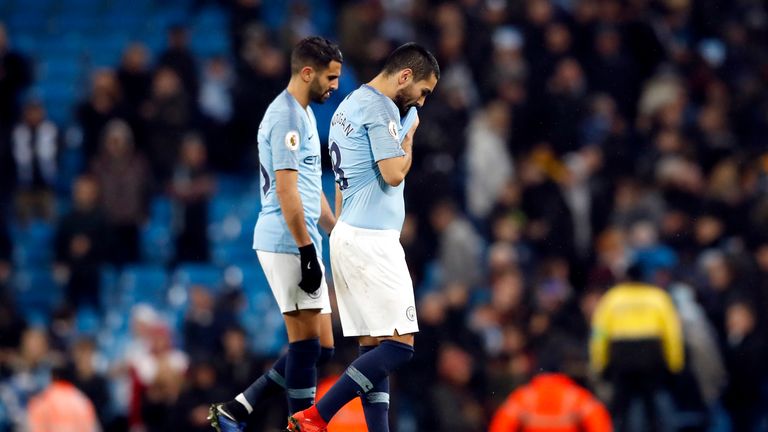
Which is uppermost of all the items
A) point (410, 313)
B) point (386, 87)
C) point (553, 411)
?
point (386, 87)

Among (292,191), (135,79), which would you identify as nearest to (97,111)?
(135,79)

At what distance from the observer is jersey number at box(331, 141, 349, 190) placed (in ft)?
29.8

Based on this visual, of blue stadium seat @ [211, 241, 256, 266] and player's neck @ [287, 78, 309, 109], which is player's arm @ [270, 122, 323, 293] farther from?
blue stadium seat @ [211, 241, 256, 266]

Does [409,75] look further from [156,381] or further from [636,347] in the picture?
[156,381]

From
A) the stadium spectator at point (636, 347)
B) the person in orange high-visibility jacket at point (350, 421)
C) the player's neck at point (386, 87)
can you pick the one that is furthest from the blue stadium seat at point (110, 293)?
the player's neck at point (386, 87)

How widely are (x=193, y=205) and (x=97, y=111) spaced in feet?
6.01

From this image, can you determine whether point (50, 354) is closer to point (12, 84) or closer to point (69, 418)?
point (69, 418)

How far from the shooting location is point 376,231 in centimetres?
895

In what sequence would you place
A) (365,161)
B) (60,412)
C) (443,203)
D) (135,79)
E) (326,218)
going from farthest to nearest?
(135,79), (443,203), (60,412), (326,218), (365,161)

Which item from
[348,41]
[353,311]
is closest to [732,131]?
[348,41]

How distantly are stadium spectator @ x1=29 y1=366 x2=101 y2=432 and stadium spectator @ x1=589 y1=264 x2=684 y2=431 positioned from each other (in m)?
5.56

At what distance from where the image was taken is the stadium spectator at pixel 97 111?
748 inches

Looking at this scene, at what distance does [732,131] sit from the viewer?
2006cm

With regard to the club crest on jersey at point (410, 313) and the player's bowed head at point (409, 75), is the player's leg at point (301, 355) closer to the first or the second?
the club crest on jersey at point (410, 313)
